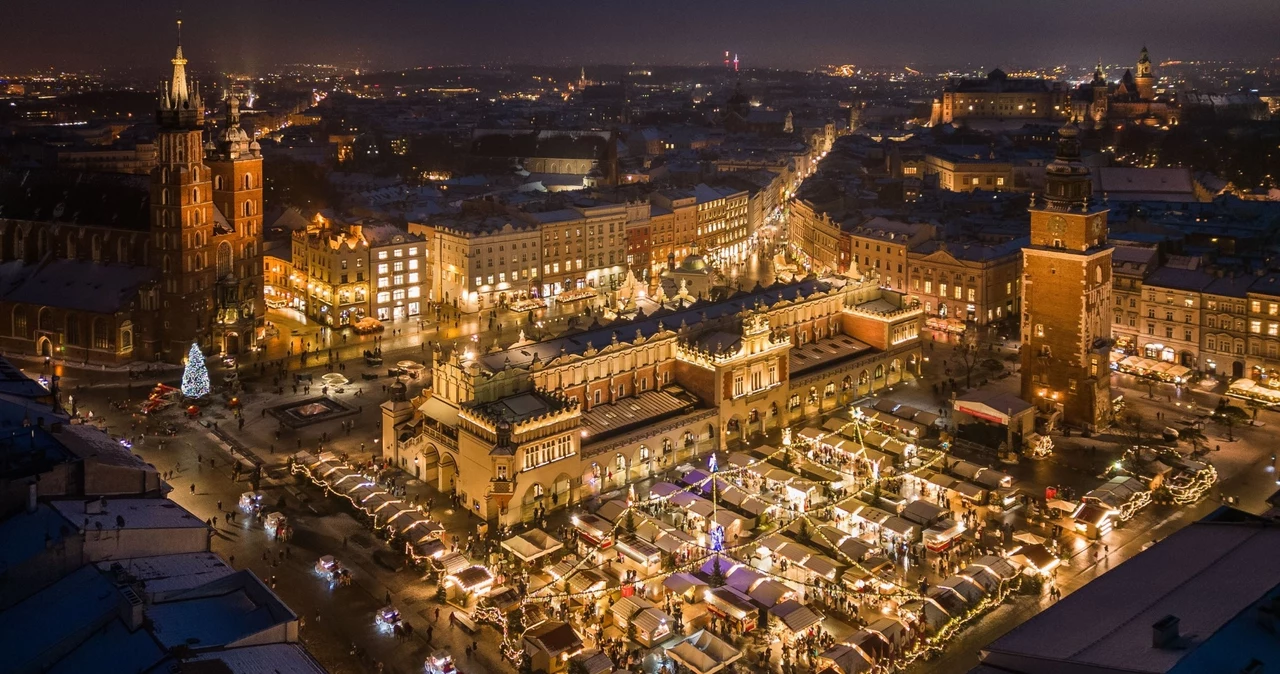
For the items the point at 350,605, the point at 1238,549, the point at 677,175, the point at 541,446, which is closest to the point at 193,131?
the point at 541,446

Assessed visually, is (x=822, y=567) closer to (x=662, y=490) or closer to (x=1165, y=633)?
(x=662, y=490)

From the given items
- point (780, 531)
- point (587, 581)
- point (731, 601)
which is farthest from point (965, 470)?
point (587, 581)

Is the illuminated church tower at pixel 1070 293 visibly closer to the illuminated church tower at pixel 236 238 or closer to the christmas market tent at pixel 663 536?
the christmas market tent at pixel 663 536

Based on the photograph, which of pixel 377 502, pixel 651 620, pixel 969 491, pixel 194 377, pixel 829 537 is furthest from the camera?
pixel 194 377

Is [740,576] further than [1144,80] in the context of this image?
No

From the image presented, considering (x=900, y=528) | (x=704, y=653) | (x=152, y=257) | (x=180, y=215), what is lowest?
(x=704, y=653)
